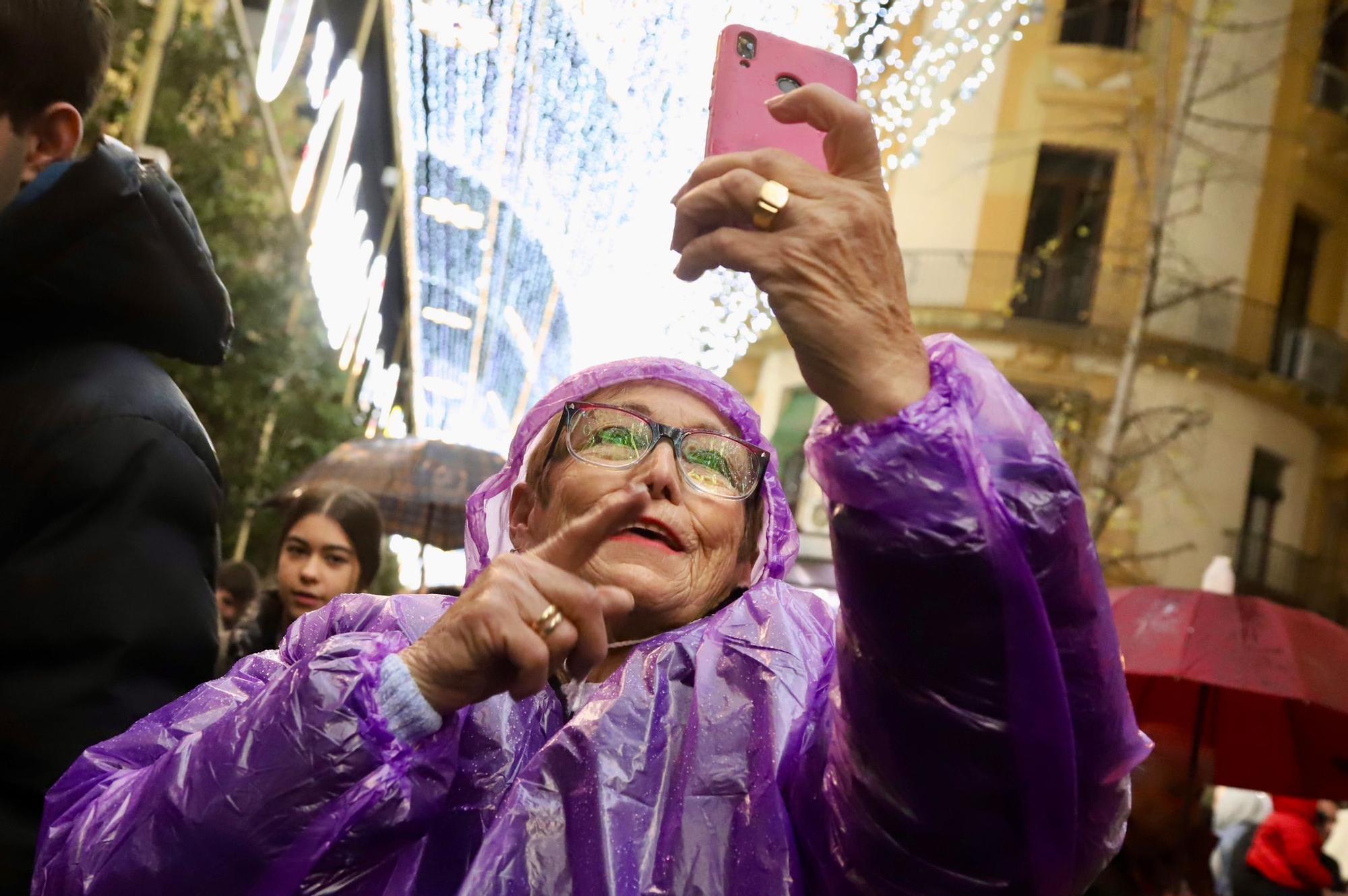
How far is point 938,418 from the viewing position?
1407 millimetres

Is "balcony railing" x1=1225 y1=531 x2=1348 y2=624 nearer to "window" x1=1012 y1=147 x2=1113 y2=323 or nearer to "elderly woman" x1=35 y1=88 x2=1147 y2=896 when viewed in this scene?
"window" x1=1012 y1=147 x2=1113 y2=323

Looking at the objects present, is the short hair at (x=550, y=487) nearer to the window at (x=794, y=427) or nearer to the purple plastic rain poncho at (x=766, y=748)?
the purple plastic rain poncho at (x=766, y=748)

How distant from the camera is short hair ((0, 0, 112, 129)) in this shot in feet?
7.16

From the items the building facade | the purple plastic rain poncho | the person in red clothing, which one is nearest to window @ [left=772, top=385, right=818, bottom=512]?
the building facade

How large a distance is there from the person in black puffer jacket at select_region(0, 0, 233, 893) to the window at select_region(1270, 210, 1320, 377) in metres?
24.6

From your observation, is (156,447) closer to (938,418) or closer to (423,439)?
(938,418)

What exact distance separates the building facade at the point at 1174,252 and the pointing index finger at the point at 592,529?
21.1 metres

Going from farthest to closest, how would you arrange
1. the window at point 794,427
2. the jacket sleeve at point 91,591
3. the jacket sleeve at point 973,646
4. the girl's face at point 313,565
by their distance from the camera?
1. the window at point 794,427
2. the girl's face at point 313,565
3. the jacket sleeve at point 91,591
4. the jacket sleeve at point 973,646

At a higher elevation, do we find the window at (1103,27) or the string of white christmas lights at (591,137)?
the window at (1103,27)

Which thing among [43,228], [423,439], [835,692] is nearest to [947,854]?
[835,692]

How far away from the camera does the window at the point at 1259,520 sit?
2381 centimetres

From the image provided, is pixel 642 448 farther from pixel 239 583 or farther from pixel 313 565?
pixel 239 583

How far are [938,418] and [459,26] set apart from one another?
41.4 feet

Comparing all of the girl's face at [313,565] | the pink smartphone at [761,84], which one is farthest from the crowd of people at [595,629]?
the girl's face at [313,565]
